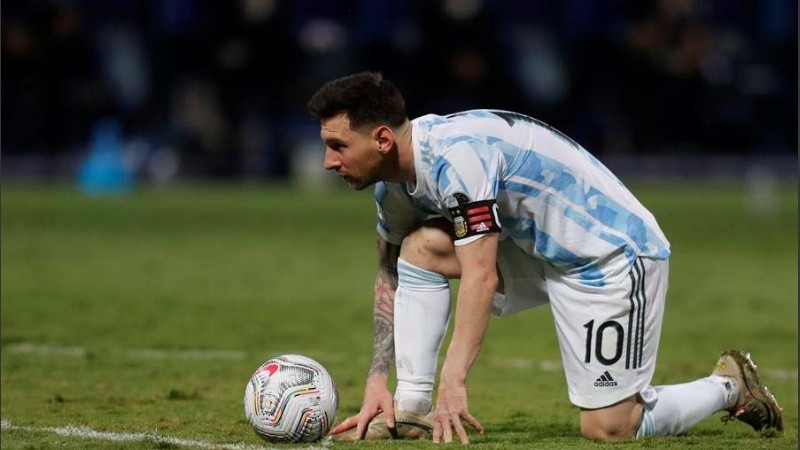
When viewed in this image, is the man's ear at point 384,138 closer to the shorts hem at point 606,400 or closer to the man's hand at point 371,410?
the man's hand at point 371,410

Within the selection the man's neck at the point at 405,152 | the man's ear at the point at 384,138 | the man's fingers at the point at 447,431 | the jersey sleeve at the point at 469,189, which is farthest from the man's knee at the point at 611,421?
the man's ear at the point at 384,138

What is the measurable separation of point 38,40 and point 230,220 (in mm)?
6184

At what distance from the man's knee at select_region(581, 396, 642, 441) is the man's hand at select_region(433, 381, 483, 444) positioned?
704 mm

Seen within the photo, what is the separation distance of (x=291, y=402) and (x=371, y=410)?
0.32 m

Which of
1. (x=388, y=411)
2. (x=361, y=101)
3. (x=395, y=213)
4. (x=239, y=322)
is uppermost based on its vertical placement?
(x=361, y=101)

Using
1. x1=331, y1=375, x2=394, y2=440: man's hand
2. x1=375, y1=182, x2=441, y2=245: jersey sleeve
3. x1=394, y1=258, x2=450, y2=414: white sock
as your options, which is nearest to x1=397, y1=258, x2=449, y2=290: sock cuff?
x1=394, y1=258, x2=450, y2=414: white sock

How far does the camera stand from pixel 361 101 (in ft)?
17.9

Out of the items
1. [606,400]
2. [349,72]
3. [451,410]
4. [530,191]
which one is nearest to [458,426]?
[451,410]

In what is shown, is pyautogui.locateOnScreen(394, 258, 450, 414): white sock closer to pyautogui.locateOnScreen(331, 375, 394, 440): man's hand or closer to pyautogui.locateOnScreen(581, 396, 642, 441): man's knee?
pyautogui.locateOnScreen(331, 375, 394, 440): man's hand

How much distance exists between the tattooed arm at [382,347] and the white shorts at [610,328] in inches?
27.5

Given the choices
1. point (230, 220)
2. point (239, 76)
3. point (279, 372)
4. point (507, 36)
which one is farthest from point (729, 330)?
point (507, 36)

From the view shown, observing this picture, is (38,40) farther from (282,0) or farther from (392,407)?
(392,407)

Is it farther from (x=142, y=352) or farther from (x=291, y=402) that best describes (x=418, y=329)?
(x=142, y=352)

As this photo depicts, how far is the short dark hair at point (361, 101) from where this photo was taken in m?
5.45
